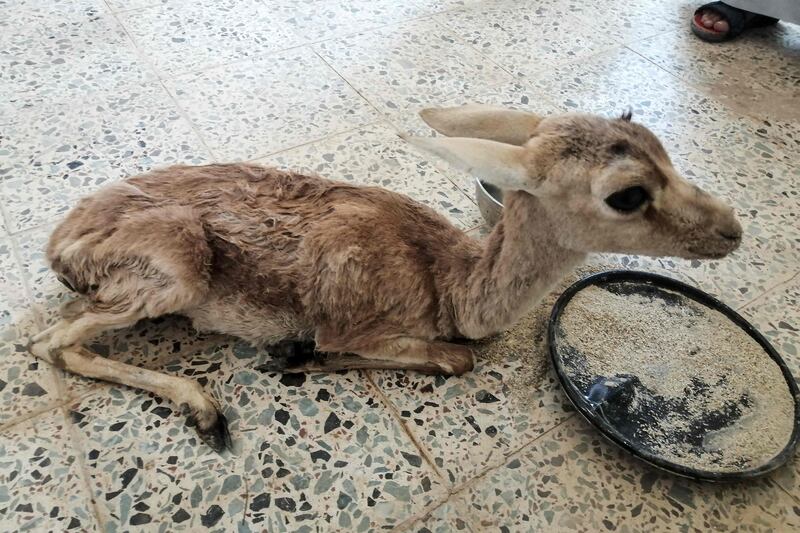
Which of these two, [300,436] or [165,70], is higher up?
[165,70]

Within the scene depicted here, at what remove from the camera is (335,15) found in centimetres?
397

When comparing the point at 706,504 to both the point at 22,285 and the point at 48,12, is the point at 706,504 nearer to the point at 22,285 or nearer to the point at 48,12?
the point at 22,285

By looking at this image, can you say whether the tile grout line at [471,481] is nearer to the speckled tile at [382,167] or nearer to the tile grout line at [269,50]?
the speckled tile at [382,167]

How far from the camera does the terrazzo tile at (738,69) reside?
3496mm

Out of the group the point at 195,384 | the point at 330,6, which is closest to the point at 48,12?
the point at 330,6

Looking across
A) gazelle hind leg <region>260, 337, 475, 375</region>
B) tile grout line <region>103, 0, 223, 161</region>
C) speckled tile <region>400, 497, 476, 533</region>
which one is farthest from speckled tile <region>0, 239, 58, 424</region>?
speckled tile <region>400, 497, 476, 533</region>

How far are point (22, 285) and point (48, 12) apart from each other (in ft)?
7.50

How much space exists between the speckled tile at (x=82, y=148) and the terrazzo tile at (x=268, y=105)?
0.13 meters

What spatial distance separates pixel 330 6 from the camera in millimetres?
4066

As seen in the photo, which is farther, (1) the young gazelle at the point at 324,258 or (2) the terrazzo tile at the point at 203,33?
(2) the terrazzo tile at the point at 203,33

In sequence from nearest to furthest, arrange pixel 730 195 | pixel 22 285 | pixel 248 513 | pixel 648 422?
1. pixel 248 513
2. pixel 648 422
3. pixel 22 285
4. pixel 730 195

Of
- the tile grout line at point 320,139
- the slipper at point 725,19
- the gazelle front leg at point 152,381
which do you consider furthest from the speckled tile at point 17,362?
the slipper at point 725,19

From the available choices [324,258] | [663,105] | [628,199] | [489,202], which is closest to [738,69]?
[663,105]

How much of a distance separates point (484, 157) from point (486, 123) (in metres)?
0.41
